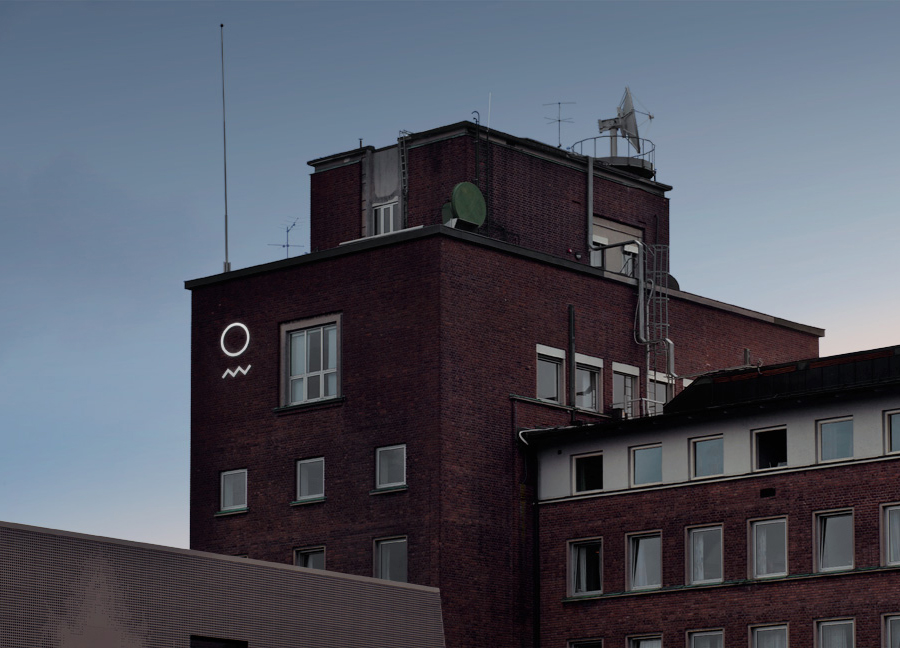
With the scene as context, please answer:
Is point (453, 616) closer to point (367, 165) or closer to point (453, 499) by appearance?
point (453, 499)

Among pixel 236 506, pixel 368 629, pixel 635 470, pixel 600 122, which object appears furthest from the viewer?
pixel 600 122

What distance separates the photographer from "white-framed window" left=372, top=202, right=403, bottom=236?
6544 cm

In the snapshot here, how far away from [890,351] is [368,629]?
59.2ft

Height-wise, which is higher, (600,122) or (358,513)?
(600,122)

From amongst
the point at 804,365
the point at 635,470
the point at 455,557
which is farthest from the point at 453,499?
the point at 804,365

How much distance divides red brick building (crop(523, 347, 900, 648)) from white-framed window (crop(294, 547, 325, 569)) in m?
7.52

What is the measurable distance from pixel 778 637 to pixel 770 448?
572 cm

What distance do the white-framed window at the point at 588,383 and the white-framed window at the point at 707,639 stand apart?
10758 mm

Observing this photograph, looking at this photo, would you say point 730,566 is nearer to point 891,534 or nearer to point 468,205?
point 891,534

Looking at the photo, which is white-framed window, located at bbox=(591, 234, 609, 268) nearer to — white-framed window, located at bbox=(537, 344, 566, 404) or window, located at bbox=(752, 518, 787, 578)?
white-framed window, located at bbox=(537, 344, 566, 404)

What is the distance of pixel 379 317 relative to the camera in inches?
2344

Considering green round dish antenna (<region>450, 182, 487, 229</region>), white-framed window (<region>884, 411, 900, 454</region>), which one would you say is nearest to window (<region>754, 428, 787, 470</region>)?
white-framed window (<region>884, 411, 900, 454</region>)

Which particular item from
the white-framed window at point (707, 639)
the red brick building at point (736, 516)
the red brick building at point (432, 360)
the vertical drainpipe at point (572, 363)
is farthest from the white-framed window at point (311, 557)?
the white-framed window at point (707, 639)

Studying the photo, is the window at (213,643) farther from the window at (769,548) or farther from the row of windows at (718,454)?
the window at (769,548)
